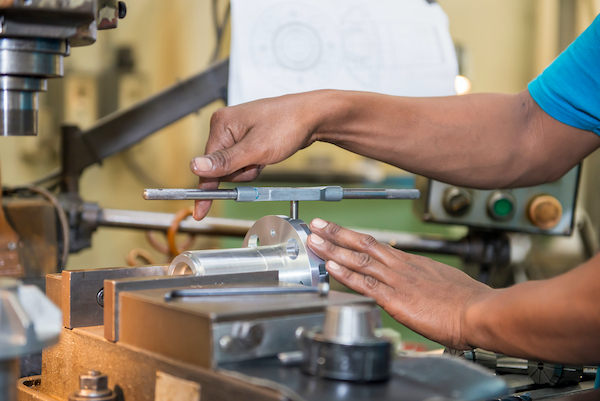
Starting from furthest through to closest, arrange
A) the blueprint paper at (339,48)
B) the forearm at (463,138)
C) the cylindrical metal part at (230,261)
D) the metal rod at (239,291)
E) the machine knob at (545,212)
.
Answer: the machine knob at (545,212) < the blueprint paper at (339,48) < the forearm at (463,138) < the cylindrical metal part at (230,261) < the metal rod at (239,291)

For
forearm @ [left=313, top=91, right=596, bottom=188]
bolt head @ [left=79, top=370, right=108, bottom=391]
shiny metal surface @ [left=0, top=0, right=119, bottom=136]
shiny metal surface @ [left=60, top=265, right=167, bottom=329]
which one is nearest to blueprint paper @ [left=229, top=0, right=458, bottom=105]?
forearm @ [left=313, top=91, right=596, bottom=188]

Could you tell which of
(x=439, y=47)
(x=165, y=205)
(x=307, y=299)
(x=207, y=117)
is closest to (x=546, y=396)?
(x=307, y=299)

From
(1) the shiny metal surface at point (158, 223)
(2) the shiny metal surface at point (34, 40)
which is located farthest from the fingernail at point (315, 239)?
(1) the shiny metal surface at point (158, 223)

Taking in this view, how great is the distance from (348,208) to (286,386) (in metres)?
2.14

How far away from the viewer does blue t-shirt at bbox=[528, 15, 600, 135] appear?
877 millimetres

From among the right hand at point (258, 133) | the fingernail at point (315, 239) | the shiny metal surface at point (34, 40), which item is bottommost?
the fingernail at point (315, 239)

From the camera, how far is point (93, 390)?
19.7 inches

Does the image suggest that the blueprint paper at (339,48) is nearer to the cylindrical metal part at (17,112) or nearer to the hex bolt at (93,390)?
the cylindrical metal part at (17,112)

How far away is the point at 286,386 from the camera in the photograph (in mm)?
396

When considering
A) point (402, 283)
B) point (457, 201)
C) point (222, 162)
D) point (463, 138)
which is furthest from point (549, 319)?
point (457, 201)

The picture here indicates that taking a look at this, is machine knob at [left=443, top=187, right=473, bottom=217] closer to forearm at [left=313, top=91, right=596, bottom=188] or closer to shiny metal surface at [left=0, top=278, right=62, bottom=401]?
forearm at [left=313, top=91, right=596, bottom=188]

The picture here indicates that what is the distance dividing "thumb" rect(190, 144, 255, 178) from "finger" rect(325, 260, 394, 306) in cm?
18

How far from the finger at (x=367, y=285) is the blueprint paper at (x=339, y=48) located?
0.47m

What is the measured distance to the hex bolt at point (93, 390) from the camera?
0.49 metres
